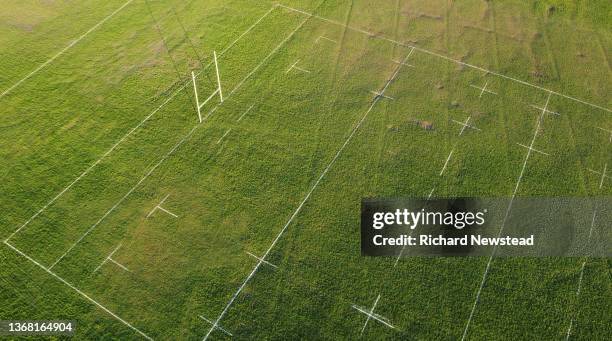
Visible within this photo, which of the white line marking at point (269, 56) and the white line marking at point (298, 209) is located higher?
the white line marking at point (269, 56)

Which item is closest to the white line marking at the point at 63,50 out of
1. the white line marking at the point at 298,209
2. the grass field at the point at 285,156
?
the grass field at the point at 285,156

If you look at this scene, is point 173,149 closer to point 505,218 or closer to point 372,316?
point 372,316

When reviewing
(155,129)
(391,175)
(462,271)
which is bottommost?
(462,271)

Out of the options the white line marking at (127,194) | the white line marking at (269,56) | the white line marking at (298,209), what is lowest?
the white line marking at (298,209)

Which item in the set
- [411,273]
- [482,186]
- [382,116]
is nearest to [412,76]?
[382,116]

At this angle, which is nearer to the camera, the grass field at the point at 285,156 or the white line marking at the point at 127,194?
the grass field at the point at 285,156

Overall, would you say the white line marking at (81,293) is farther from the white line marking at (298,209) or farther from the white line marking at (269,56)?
the white line marking at (269,56)

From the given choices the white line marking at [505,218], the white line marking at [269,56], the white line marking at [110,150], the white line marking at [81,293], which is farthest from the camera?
the white line marking at [269,56]

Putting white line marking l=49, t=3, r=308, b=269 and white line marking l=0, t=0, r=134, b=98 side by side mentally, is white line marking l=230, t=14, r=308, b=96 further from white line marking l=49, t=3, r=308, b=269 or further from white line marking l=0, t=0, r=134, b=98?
white line marking l=0, t=0, r=134, b=98

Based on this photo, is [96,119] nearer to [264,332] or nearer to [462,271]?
[264,332]
